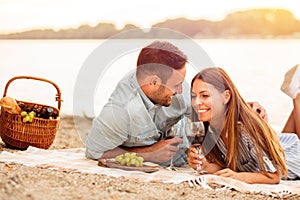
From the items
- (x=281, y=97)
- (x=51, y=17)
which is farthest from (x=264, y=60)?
(x=51, y=17)

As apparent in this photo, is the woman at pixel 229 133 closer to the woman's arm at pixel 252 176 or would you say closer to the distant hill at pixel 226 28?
the woman's arm at pixel 252 176

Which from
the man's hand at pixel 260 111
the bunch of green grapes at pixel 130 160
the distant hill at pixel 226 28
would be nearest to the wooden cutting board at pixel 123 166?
the bunch of green grapes at pixel 130 160

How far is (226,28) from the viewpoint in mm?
6270

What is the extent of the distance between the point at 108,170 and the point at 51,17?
356 centimetres

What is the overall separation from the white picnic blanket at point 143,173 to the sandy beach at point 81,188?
0.22 ft

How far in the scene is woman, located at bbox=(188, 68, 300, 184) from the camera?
9.11 feet

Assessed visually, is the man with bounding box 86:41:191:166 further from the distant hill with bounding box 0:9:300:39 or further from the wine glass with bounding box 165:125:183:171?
the distant hill with bounding box 0:9:300:39

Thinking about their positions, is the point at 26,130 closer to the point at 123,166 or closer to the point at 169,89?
the point at 123,166

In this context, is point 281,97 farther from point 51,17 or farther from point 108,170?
point 108,170

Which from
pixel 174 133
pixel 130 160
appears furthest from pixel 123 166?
pixel 174 133

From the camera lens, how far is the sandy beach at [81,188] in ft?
6.94

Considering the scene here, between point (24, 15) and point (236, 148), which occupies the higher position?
point (24, 15)

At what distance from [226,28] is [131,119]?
358cm

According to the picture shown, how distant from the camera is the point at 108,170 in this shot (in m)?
2.79
